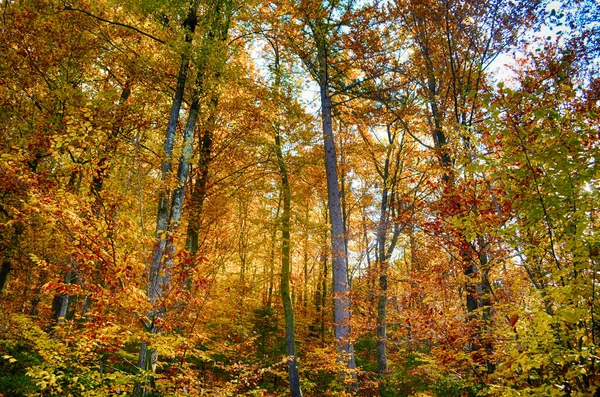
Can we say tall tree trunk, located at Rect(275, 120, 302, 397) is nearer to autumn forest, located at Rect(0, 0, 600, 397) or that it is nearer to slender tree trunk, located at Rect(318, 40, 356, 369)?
autumn forest, located at Rect(0, 0, 600, 397)

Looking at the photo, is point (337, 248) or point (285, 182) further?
point (285, 182)

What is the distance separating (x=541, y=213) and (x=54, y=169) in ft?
35.2

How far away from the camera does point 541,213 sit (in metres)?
3.18

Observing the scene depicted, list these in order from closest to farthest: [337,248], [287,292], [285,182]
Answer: [337,248]
[287,292]
[285,182]

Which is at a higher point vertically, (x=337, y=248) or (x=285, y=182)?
(x=285, y=182)

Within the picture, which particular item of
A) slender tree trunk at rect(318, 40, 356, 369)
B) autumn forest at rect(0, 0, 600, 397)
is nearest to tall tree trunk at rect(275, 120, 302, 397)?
autumn forest at rect(0, 0, 600, 397)

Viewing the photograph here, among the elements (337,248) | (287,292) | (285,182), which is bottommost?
(287,292)

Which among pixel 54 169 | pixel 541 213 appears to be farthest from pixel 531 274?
pixel 54 169

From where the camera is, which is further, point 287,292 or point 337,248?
point 287,292

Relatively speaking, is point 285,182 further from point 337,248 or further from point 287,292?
point 337,248

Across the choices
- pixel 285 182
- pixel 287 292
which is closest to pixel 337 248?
pixel 287 292

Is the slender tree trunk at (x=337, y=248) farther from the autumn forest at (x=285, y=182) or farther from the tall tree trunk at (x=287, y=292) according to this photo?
the tall tree trunk at (x=287, y=292)

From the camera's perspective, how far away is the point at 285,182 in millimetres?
12586

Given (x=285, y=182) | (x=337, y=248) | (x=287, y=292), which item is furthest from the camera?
(x=285, y=182)
